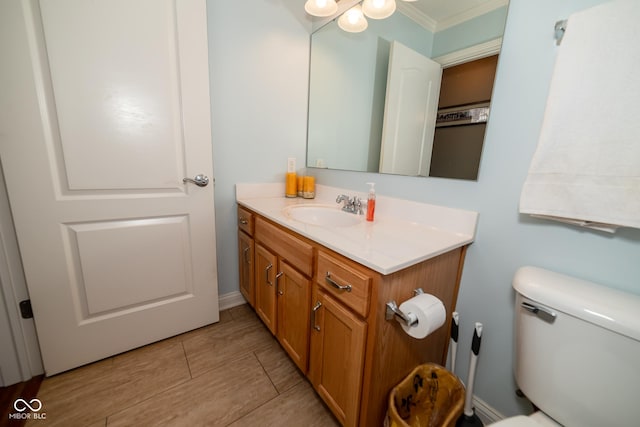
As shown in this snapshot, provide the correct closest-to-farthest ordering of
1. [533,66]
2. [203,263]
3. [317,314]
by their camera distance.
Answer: [533,66]
[317,314]
[203,263]

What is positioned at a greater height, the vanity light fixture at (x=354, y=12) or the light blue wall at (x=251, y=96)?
the vanity light fixture at (x=354, y=12)

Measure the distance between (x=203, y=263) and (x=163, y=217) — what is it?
0.36 metres

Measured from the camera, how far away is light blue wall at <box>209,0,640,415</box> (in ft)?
2.46

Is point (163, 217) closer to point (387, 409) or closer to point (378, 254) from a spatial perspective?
point (378, 254)

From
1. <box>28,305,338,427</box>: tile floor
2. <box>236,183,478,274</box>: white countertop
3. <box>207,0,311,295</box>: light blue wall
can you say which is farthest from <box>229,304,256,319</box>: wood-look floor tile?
<box>236,183,478,274</box>: white countertop

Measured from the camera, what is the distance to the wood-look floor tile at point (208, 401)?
1.00 m

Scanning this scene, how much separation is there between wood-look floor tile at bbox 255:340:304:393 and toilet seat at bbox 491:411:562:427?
2.84ft

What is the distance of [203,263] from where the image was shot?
146 centimetres

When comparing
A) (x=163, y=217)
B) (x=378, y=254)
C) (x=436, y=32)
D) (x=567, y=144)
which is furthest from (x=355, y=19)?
(x=163, y=217)

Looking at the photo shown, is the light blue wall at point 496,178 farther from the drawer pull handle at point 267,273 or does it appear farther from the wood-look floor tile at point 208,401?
the wood-look floor tile at point 208,401

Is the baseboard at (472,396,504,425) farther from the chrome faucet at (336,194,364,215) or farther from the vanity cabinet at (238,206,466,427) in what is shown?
the chrome faucet at (336,194,364,215)

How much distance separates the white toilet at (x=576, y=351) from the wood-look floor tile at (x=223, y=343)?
47.9 inches

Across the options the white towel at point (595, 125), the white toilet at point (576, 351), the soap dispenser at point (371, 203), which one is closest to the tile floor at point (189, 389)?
the white toilet at point (576, 351)

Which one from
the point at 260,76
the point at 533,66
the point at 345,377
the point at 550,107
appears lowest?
the point at 345,377
